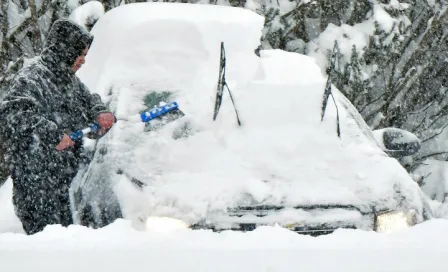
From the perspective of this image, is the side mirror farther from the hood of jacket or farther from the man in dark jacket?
the hood of jacket

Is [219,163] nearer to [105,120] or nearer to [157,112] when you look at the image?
[157,112]

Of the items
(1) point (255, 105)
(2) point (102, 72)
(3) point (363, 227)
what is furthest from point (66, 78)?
(3) point (363, 227)

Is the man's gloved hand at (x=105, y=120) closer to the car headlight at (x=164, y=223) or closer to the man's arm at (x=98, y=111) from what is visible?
the man's arm at (x=98, y=111)

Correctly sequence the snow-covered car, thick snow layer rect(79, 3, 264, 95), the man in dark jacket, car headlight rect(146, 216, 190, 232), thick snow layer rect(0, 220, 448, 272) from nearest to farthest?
thick snow layer rect(0, 220, 448, 272) < car headlight rect(146, 216, 190, 232) < the snow-covered car < the man in dark jacket < thick snow layer rect(79, 3, 264, 95)

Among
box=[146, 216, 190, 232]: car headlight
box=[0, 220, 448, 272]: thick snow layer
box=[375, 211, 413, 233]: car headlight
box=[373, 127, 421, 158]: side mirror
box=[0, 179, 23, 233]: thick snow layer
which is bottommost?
box=[0, 179, 23, 233]: thick snow layer

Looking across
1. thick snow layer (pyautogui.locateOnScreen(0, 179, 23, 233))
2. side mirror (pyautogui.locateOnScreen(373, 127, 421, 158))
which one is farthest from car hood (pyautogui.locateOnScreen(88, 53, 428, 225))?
thick snow layer (pyautogui.locateOnScreen(0, 179, 23, 233))

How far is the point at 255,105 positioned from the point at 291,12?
4496mm

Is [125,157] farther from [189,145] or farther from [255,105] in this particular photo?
[255,105]

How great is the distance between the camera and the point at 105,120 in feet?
12.7

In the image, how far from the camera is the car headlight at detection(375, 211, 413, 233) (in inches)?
129

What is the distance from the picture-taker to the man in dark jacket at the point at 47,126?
3.63m

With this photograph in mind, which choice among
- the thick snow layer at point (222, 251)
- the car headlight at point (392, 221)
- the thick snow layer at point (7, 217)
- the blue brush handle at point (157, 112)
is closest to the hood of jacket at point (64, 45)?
the blue brush handle at point (157, 112)

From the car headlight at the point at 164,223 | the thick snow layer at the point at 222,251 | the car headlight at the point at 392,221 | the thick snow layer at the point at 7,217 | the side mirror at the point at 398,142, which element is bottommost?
the thick snow layer at the point at 7,217

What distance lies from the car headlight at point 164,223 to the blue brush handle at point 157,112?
1003mm
